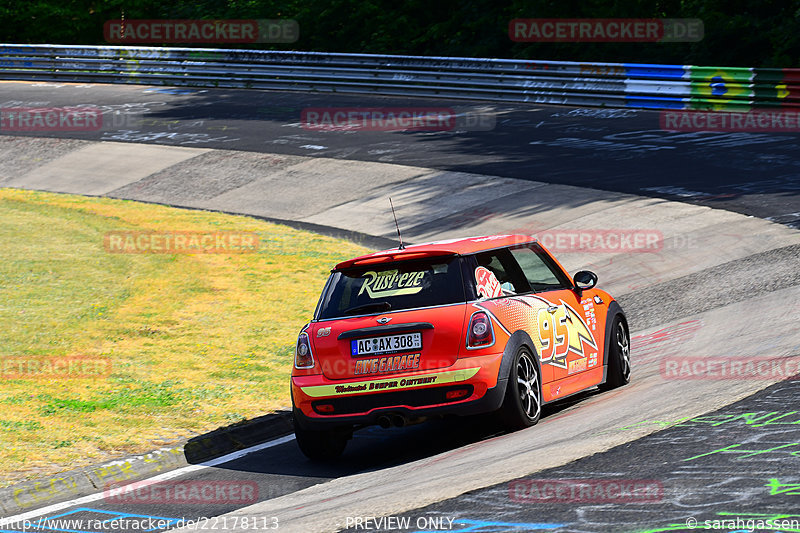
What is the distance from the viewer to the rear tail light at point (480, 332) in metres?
7.90

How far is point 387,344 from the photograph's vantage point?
26.1 ft

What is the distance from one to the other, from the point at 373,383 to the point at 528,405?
3.99 ft

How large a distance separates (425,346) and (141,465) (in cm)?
247

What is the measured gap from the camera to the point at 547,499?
20.1ft

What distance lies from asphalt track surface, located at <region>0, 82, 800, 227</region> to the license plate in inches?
383

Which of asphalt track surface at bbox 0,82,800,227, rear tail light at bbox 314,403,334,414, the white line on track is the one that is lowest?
the white line on track

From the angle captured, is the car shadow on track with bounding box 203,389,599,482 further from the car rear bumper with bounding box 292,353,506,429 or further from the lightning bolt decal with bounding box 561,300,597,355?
the lightning bolt decal with bounding box 561,300,597,355

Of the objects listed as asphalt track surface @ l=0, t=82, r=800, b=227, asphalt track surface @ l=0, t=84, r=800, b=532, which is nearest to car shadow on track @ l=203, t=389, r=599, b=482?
asphalt track surface @ l=0, t=84, r=800, b=532

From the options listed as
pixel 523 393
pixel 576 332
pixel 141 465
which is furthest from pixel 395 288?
pixel 141 465

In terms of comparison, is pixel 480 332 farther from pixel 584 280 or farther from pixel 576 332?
pixel 584 280

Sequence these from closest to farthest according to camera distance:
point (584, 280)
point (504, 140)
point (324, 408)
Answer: point (324, 408), point (584, 280), point (504, 140)

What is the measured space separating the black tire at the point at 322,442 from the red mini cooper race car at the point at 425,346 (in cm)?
1

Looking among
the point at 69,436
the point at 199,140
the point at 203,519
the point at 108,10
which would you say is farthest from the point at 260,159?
the point at 108,10

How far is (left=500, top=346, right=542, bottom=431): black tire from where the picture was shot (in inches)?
313
